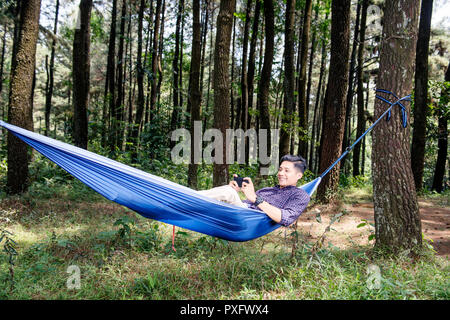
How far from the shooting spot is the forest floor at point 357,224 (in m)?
3.15

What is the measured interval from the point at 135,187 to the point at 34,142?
0.75 m

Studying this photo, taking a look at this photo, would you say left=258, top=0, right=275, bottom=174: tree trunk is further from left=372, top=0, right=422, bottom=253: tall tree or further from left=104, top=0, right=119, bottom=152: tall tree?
left=372, top=0, right=422, bottom=253: tall tree

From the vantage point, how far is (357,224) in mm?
3801

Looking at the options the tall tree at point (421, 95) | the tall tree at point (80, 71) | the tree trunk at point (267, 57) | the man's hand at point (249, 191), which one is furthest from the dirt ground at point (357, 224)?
the tall tree at point (80, 71)

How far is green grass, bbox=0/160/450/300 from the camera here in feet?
6.21

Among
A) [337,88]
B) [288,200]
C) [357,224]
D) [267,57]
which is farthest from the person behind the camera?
[267,57]

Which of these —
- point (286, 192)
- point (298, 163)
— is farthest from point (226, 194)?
point (298, 163)

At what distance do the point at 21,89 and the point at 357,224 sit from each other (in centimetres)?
470

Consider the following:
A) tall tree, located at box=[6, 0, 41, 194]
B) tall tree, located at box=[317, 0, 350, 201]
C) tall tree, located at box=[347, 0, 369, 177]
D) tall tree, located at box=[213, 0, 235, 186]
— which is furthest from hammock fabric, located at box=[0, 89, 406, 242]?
tall tree, located at box=[347, 0, 369, 177]

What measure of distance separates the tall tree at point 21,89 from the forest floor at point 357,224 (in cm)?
379

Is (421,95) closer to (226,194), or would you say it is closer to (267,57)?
(267,57)

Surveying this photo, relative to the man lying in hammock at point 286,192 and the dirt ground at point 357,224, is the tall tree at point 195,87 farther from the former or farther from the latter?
the man lying in hammock at point 286,192
